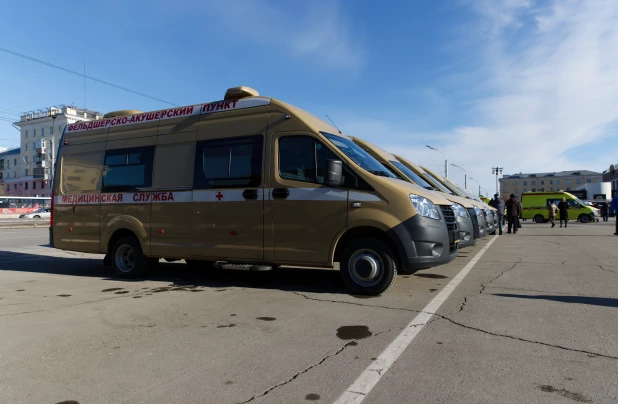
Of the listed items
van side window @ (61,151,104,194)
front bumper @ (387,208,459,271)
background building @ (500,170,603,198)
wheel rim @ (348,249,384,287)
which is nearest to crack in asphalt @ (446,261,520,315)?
front bumper @ (387,208,459,271)

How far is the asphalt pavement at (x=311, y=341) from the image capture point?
10.0ft

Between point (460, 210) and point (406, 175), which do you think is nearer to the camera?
point (406, 175)

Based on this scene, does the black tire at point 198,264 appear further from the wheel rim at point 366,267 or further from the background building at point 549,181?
the background building at point 549,181

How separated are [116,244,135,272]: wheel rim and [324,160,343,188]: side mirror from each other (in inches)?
175

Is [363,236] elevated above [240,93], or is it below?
below

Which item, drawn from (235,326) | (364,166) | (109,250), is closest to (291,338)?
(235,326)

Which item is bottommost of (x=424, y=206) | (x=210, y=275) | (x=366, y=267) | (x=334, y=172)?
(x=210, y=275)

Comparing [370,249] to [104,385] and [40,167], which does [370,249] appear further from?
[40,167]

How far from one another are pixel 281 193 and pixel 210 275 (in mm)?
2867

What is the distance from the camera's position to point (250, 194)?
653 centimetres

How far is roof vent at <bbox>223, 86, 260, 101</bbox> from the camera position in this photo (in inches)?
273

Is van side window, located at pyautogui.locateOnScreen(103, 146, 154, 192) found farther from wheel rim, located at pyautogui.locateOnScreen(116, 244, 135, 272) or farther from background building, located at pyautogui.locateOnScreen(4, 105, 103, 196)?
background building, located at pyautogui.locateOnScreen(4, 105, 103, 196)

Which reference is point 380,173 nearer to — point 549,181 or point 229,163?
point 229,163

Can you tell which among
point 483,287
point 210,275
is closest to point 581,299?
point 483,287
